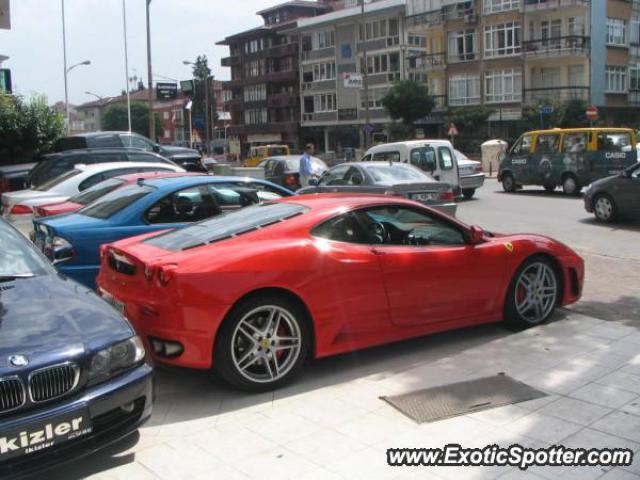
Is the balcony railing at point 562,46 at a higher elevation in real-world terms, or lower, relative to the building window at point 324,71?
lower

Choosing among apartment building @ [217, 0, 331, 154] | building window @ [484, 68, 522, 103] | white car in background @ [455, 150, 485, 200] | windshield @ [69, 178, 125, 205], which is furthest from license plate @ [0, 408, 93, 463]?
apartment building @ [217, 0, 331, 154]

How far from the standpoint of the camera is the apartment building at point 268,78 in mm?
72500

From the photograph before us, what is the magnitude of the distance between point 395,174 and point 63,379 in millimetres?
10704

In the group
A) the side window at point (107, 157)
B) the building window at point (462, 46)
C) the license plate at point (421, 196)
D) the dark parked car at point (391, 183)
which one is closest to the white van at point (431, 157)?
the dark parked car at point (391, 183)

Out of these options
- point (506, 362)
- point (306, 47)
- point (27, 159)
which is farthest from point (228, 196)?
point (306, 47)

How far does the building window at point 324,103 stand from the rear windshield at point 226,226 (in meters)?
59.6

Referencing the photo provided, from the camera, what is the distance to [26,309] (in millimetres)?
4012

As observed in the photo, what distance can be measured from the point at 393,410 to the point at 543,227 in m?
10.5

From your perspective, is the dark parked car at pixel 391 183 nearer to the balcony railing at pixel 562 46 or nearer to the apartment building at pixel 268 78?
the balcony railing at pixel 562 46

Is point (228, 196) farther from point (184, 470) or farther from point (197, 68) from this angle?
point (197, 68)

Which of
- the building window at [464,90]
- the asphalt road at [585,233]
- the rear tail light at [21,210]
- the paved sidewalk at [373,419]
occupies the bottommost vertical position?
the paved sidewalk at [373,419]

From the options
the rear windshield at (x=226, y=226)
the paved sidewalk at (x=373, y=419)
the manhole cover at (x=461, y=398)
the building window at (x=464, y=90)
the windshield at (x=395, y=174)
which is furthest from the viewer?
the building window at (x=464, y=90)

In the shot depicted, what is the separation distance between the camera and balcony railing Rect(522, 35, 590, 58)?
44656 millimetres

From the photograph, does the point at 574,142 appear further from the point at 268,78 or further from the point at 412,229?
the point at 268,78
